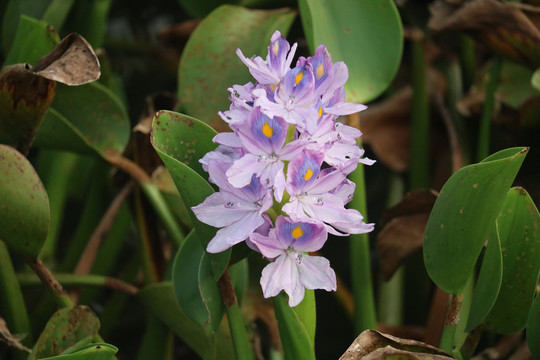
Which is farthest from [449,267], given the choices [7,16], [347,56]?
[7,16]

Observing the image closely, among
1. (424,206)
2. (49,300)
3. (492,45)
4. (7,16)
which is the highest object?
(7,16)

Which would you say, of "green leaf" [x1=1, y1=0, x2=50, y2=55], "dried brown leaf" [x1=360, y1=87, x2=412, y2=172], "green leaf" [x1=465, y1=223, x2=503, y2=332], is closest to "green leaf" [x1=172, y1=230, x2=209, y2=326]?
"green leaf" [x1=465, y1=223, x2=503, y2=332]

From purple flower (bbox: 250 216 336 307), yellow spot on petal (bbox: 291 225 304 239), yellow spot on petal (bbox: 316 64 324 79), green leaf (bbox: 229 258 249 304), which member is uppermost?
yellow spot on petal (bbox: 316 64 324 79)

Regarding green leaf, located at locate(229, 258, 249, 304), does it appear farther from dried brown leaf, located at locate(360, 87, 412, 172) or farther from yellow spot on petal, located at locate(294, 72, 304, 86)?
dried brown leaf, located at locate(360, 87, 412, 172)

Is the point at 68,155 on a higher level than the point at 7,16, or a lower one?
lower

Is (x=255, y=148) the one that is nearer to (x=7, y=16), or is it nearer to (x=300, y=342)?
(x=300, y=342)

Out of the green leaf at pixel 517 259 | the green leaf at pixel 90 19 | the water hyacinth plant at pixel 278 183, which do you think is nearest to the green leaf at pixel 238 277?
the water hyacinth plant at pixel 278 183

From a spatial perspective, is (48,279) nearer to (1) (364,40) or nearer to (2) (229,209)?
(2) (229,209)
